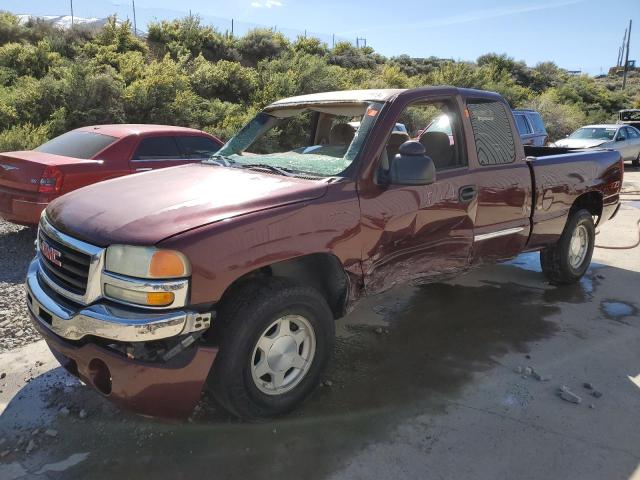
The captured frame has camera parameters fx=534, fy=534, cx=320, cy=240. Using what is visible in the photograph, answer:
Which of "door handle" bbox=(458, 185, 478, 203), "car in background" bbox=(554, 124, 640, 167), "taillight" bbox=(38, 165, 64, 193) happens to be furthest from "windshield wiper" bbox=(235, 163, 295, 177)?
"car in background" bbox=(554, 124, 640, 167)

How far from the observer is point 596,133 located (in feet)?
59.2

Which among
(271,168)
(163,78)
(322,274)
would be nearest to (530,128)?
(163,78)

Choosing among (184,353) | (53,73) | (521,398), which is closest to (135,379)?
(184,353)

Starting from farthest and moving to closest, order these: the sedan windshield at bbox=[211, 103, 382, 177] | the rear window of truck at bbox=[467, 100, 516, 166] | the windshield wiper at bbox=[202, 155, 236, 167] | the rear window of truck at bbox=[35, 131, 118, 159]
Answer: the rear window of truck at bbox=[35, 131, 118, 159], the rear window of truck at bbox=[467, 100, 516, 166], the windshield wiper at bbox=[202, 155, 236, 167], the sedan windshield at bbox=[211, 103, 382, 177]

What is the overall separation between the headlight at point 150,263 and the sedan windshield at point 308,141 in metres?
1.19

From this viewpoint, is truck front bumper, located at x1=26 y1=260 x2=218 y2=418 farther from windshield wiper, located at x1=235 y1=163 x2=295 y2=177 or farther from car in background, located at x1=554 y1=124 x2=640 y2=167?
car in background, located at x1=554 y1=124 x2=640 y2=167

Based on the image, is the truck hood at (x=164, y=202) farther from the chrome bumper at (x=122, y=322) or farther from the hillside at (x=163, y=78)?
the hillside at (x=163, y=78)

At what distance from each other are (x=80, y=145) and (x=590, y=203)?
6.25m

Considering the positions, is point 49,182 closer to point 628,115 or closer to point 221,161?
point 221,161

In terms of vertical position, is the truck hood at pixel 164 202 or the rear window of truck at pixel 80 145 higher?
the truck hood at pixel 164 202

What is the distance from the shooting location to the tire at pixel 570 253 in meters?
5.55

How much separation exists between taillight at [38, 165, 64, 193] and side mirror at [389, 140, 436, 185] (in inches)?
173

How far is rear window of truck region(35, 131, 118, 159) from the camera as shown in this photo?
677 centimetres

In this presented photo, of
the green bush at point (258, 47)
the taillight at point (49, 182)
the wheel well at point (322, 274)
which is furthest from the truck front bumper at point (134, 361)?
the green bush at point (258, 47)
